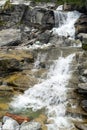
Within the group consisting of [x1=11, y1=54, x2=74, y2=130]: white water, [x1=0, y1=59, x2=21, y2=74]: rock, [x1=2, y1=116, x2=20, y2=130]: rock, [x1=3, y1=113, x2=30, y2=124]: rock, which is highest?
[x1=0, y1=59, x2=21, y2=74]: rock

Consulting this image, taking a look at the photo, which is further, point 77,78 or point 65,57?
point 65,57

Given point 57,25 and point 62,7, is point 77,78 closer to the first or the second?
point 57,25

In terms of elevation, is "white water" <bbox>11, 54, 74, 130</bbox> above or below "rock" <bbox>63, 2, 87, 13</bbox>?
below

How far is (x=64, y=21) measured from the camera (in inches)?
1613

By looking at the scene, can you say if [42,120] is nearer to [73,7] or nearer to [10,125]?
[10,125]

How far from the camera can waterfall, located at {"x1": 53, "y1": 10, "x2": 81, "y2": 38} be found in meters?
39.5

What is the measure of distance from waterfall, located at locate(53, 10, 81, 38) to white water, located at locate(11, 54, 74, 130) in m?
12.7

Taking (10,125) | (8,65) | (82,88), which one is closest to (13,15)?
(8,65)

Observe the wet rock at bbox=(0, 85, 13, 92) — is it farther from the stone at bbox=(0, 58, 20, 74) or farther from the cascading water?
the stone at bbox=(0, 58, 20, 74)

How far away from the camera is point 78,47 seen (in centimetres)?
3384

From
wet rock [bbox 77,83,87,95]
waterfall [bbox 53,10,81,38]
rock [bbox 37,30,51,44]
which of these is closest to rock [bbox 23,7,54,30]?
waterfall [bbox 53,10,81,38]

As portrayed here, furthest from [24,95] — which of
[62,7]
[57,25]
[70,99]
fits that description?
[62,7]

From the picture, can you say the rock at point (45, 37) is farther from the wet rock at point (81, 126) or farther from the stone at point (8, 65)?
the wet rock at point (81, 126)

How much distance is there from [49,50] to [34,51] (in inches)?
56.5
